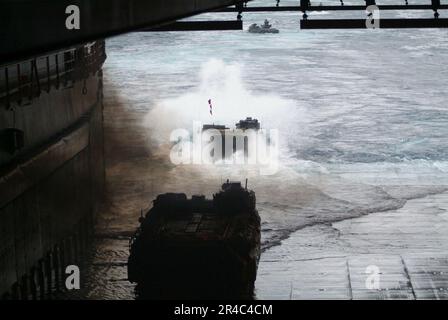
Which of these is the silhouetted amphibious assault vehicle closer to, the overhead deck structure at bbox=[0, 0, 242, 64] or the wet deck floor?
the wet deck floor

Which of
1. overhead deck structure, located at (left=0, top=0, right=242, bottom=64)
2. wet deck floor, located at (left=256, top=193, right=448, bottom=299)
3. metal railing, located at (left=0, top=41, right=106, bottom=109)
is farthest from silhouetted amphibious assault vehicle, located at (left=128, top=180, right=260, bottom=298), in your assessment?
overhead deck structure, located at (left=0, top=0, right=242, bottom=64)

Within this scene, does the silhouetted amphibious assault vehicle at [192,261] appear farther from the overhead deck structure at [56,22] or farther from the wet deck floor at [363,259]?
the overhead deck structure at [56,22]

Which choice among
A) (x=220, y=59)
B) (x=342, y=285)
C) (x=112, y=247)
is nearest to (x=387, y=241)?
(x=342, y=285)

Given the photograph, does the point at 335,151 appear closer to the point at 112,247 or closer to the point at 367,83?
the point at 112,247

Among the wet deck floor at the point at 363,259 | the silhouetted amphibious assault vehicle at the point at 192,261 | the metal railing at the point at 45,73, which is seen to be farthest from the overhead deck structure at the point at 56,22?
the wet deck floor at the point at 363,259

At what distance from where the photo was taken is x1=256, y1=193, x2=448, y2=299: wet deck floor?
989 inches

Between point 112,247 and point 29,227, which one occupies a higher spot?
point 29,227

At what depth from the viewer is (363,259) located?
93.5ft

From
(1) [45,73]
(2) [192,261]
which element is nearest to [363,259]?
(2) [192,261]

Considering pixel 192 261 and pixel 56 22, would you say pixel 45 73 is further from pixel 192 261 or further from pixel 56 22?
pixel 56 22

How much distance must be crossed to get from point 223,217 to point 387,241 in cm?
1008

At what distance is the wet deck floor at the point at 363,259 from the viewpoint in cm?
2512

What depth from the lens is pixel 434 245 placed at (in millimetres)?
29875

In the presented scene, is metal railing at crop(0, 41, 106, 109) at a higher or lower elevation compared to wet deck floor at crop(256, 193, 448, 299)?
higher
